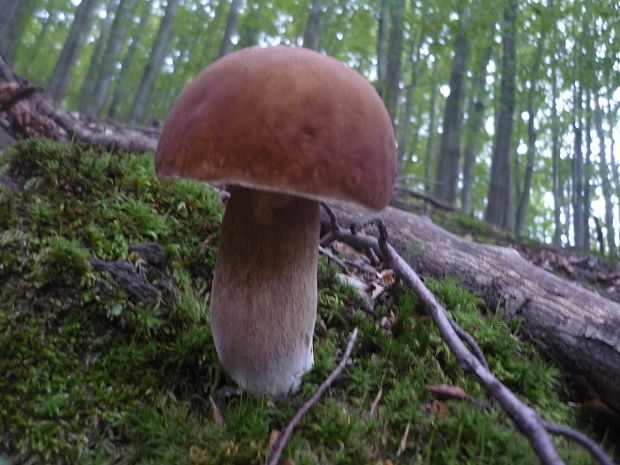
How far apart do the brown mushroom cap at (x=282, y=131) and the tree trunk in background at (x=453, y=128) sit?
400 inches

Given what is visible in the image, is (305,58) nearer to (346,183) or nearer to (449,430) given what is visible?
(346,183)

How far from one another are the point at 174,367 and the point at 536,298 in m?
2.02

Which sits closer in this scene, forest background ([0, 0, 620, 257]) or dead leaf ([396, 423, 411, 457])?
dead leaf ([396, 423, 411, 457])

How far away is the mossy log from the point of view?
83.4 inches

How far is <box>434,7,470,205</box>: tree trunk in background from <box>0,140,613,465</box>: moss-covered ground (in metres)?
9.28

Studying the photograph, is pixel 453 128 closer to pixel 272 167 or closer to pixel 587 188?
pixel 587 188

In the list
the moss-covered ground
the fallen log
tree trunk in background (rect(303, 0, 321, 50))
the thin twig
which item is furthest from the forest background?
the thin twig

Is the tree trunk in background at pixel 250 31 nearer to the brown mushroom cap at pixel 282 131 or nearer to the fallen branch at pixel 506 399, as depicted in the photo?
the fallen branch at pixel 506 399

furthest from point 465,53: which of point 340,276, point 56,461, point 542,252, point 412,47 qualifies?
point 56,461

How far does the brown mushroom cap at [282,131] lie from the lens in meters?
1.23

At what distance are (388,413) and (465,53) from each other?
11496mm

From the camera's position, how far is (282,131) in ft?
4.04

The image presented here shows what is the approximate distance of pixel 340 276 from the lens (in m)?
2.65

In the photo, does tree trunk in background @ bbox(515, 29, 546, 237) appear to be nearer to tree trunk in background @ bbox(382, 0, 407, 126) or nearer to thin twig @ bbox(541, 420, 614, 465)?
tree trunk in background @ bbox(382, 0, 407, 126)
